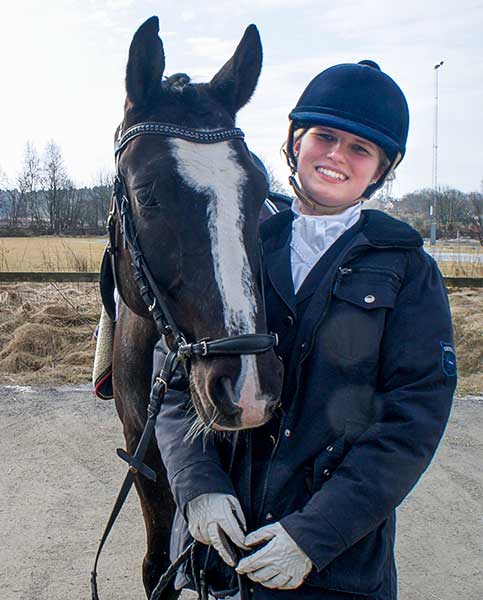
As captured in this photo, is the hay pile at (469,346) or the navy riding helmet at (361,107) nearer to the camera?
the navy riding helmet at (361,107)

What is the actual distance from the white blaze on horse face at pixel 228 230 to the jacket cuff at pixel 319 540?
0.28m

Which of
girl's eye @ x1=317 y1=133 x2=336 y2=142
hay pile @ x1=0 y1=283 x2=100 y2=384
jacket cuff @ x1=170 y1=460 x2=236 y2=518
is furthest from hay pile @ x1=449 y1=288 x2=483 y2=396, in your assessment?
jacket cuff @ x1=170 y1=460 x2=236 y2=518

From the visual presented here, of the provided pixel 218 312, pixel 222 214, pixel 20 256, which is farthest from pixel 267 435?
pixel 20 256

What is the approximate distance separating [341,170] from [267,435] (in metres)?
0.78

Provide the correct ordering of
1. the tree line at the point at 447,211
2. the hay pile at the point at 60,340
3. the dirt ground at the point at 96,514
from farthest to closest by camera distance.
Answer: the tree line at the point at 447,211
the hay pile at the point at 60,340
the dirt ground at the point at 96,514

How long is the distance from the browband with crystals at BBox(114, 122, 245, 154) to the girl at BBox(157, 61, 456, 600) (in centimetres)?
24

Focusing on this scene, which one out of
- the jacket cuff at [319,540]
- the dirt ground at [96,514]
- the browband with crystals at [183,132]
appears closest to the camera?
the jacket cuff at [319,540]

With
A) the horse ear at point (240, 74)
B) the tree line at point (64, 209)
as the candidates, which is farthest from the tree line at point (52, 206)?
the horse ear at point (240, 74)

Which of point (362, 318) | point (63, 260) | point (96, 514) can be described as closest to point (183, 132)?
point (362, 318)

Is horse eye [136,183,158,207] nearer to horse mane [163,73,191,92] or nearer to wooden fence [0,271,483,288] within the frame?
horse mane [163,73,191,92]

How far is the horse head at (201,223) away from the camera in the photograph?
1489 mm

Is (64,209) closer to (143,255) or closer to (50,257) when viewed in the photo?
(50,257)

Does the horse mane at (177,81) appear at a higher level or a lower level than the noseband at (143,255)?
higher

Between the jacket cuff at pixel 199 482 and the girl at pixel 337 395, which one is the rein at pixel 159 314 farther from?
the jacket cuff at pixel 199 482
